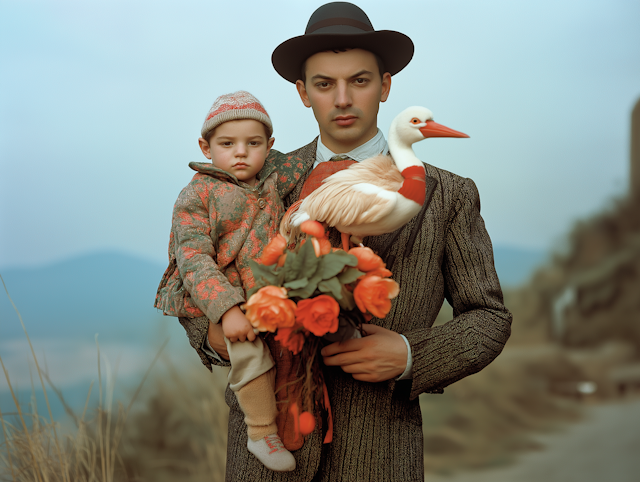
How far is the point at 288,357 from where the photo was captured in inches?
65.6

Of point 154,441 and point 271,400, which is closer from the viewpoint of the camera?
point 271,400

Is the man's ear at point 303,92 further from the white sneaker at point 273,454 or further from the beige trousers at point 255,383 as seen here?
the white sneaker at point 273,454

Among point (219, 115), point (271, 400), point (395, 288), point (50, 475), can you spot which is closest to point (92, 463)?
point (50, 475)

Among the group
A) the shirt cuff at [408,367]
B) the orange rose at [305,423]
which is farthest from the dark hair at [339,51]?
the orange rose at [305,423]

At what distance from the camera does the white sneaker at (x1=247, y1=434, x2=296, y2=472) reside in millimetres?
1581

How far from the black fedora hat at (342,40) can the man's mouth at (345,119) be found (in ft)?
0.76

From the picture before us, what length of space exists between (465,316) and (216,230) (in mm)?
835

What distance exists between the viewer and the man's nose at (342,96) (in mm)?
1806

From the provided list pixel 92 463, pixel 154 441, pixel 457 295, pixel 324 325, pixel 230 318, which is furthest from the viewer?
pixel 154 441

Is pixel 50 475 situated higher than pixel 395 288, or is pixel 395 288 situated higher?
pixel 395 288

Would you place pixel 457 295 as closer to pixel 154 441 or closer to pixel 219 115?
pixel 219 115

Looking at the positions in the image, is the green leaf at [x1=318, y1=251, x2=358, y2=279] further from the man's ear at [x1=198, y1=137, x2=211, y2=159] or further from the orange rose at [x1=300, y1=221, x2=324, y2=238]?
the man's ear at [x1=198, y1=137, x2=211, y2=159]

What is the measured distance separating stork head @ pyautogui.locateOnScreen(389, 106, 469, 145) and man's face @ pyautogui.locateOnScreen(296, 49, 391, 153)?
0.25 meters

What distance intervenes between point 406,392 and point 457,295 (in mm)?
364
